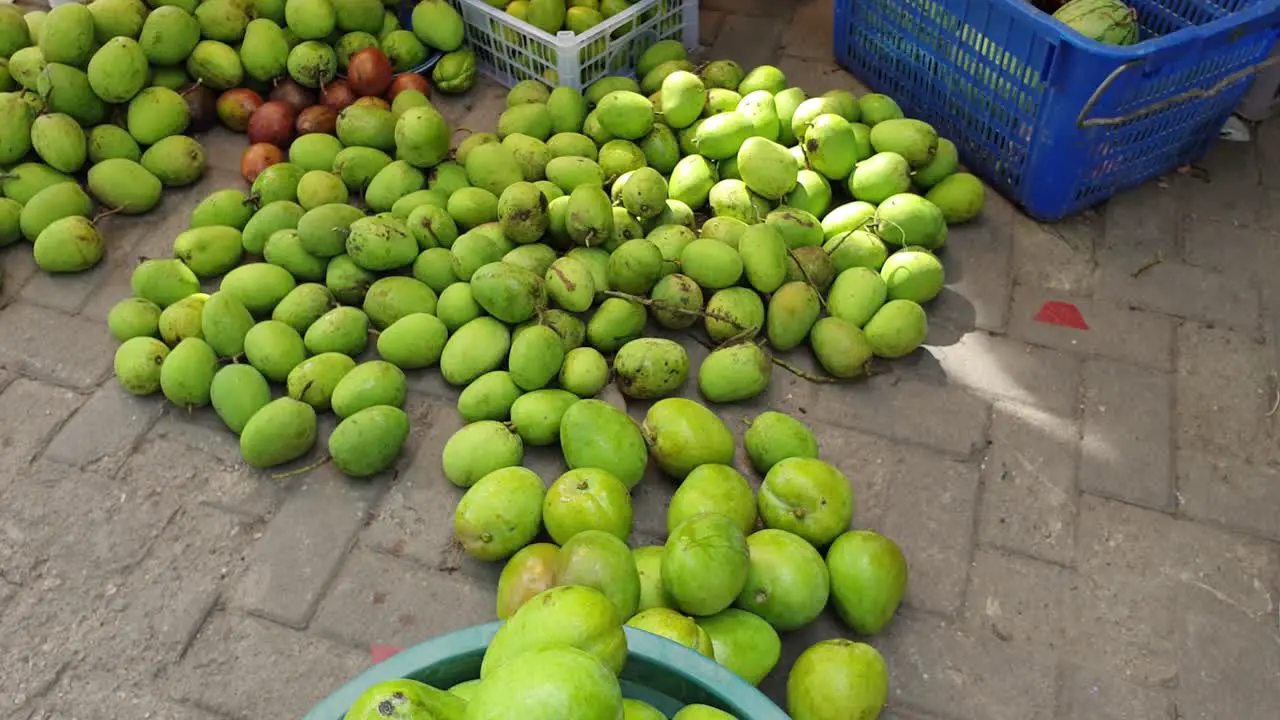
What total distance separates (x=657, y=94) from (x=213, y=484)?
1725 mm

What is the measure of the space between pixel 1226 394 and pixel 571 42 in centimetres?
209

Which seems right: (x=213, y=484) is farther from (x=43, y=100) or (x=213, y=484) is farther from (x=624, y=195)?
(x=43, y=100)

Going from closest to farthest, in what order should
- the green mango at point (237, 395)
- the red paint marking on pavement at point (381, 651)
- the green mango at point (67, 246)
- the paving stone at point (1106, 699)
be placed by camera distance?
the paving stone at point (1106, 699) → the red paint marking on pavement at point (381, 651) → the green mango at point (237, 395) → the green mango at point (67, 246)

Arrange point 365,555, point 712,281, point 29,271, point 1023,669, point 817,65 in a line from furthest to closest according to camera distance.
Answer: point 817,65 < point 29,271 < point 712,281 < point 365,555 < point 1023,669

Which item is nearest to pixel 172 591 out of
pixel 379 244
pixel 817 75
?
pixel 379 244

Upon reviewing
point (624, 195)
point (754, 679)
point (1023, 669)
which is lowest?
point (1023, 669)

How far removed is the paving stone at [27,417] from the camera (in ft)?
7.90

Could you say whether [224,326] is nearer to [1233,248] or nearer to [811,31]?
[811,31]

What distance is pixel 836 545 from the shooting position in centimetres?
201

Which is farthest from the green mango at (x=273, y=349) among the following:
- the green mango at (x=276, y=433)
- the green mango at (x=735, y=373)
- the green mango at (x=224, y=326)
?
the green mango at (x=735, y=373)

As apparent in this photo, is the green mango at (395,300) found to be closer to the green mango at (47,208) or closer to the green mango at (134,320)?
the green mango at (134,320)

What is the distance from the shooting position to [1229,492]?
7.47 ft

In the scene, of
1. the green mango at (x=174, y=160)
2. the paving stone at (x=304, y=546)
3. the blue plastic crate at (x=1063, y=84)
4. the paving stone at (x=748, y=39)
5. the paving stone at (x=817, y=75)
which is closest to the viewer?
the paving stone at (x=304, y=546)

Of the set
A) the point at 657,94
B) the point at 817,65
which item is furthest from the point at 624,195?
the point at 817,65
